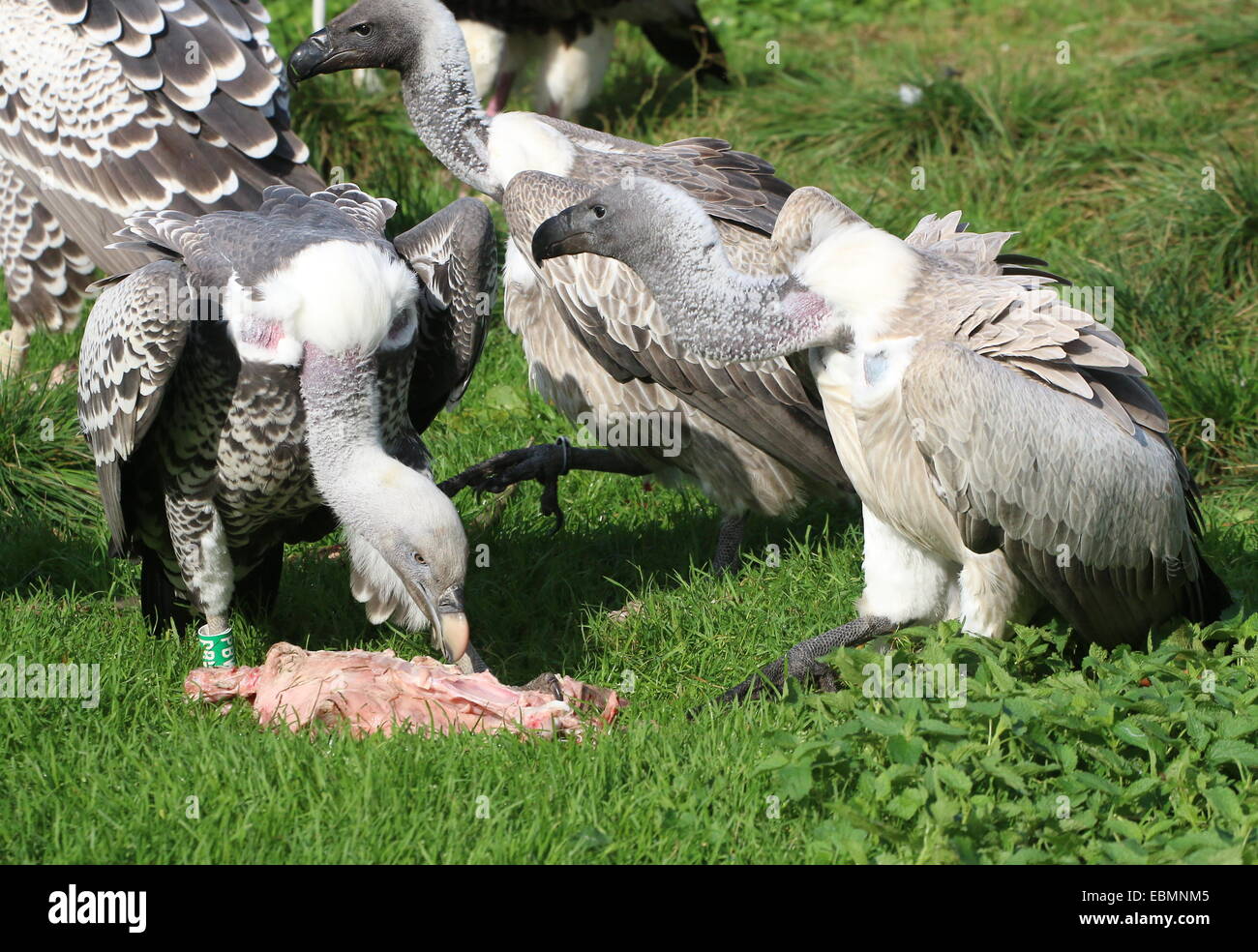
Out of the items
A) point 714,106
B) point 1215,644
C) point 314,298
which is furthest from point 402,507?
point 714,106

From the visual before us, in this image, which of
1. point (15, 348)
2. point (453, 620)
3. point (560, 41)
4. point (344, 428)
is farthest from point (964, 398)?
point (560, 41)

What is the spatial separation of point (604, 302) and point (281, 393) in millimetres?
1381

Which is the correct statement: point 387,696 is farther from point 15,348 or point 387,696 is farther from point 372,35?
point 15,348

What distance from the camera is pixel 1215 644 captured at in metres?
4.10

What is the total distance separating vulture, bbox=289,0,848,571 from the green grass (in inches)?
11.2

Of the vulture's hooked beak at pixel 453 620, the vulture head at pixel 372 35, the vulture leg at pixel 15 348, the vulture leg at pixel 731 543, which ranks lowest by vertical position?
the vulture's hooked beak at pixel 453 620

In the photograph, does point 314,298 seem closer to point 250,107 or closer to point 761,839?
point 761,839

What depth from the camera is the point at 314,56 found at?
5457mm

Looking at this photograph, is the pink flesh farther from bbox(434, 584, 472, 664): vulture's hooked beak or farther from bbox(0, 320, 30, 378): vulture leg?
bbox(0, 320, 30, 378): vulture leg

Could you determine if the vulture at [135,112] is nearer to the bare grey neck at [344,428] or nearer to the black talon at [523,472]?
the black talon at [523,472]

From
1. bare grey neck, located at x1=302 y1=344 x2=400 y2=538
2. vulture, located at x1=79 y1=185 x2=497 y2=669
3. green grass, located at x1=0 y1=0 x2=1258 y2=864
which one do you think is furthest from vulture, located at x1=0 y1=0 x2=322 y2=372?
bare grey neck, located at x1=302 y1=344 x2=400 y2=538

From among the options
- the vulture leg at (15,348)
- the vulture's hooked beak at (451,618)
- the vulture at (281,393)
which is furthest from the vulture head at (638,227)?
the vulture leg at (15,348)

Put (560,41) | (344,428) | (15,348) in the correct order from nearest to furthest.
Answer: (344,428)
(15,348)
(560,41)

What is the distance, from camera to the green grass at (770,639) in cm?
325
